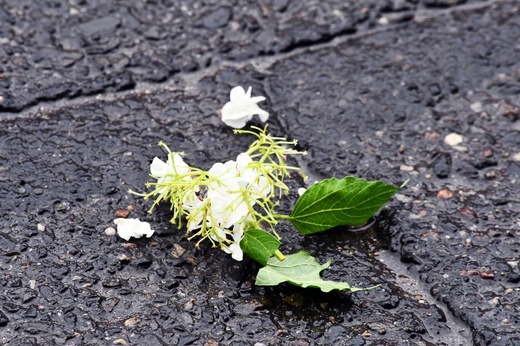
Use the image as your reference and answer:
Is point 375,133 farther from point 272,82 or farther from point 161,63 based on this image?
point 161,63

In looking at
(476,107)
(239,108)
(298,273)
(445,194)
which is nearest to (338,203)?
(298,273)

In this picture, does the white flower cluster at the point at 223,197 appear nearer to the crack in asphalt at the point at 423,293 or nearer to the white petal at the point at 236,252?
the white petal at the point at 236,252

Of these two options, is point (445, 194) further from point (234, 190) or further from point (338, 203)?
point (234, 190)

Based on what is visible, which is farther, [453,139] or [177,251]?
[453,139]

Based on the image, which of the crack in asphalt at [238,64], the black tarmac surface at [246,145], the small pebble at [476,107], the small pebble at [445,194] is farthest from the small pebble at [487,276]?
the crack in asphalt at [238,64]

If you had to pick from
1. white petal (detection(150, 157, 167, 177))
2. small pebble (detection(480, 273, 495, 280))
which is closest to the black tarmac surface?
small pebble (detection(480, 273, 495, 280))

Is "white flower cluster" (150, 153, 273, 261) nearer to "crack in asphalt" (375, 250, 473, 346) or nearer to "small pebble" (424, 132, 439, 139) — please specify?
"crack in asphalt" (375, 250, 473, 346)
